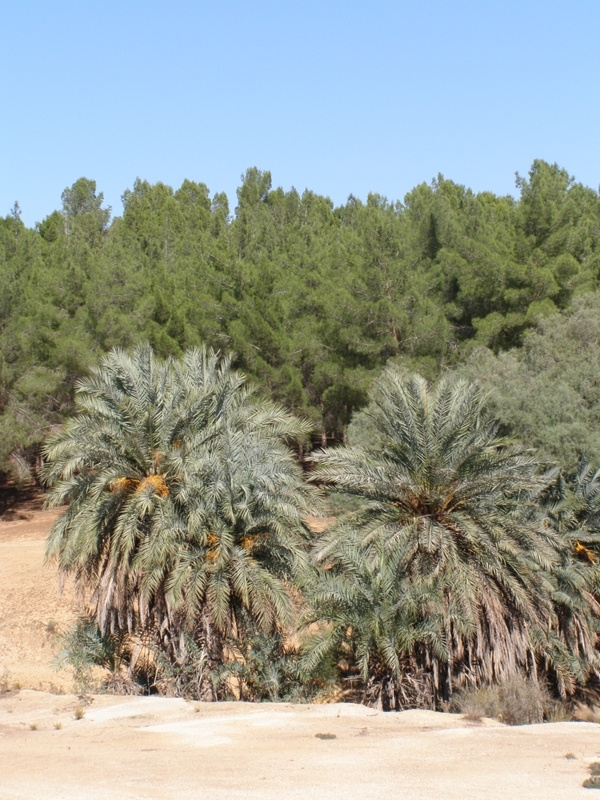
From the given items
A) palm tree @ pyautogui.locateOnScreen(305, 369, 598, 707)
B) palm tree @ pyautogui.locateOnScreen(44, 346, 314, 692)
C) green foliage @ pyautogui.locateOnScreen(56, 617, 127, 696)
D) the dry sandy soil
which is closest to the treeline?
palm tree @ pyautogui.locateOnScreen(305, 369, 598, 707)

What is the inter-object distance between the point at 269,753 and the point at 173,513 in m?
5.75

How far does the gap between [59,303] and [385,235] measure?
38.1 ft

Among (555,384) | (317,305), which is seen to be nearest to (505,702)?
(555,384)

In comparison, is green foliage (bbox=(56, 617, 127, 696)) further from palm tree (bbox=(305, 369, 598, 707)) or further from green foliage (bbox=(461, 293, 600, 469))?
green foliage (bbox=(461, 293, 600, 469))

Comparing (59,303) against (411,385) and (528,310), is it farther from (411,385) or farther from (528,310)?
(411,385)

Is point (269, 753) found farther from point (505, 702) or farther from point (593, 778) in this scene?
point (505, 702)

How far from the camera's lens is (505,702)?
15.1 metres

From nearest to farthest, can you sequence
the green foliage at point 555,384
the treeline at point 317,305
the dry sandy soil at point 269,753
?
the dry sandy soil at point 269,753, the green foliage at point 555,384, the treeline at point 317,305

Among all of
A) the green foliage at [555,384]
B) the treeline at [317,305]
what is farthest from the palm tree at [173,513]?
the treeline at [317,305]

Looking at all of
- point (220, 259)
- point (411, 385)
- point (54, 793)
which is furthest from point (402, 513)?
point (220, 259)

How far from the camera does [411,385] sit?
17.3 m

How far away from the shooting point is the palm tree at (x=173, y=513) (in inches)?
637

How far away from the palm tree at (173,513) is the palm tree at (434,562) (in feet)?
3.42

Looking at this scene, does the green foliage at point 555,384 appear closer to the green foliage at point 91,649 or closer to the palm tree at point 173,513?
the palm tree at point 173,513
